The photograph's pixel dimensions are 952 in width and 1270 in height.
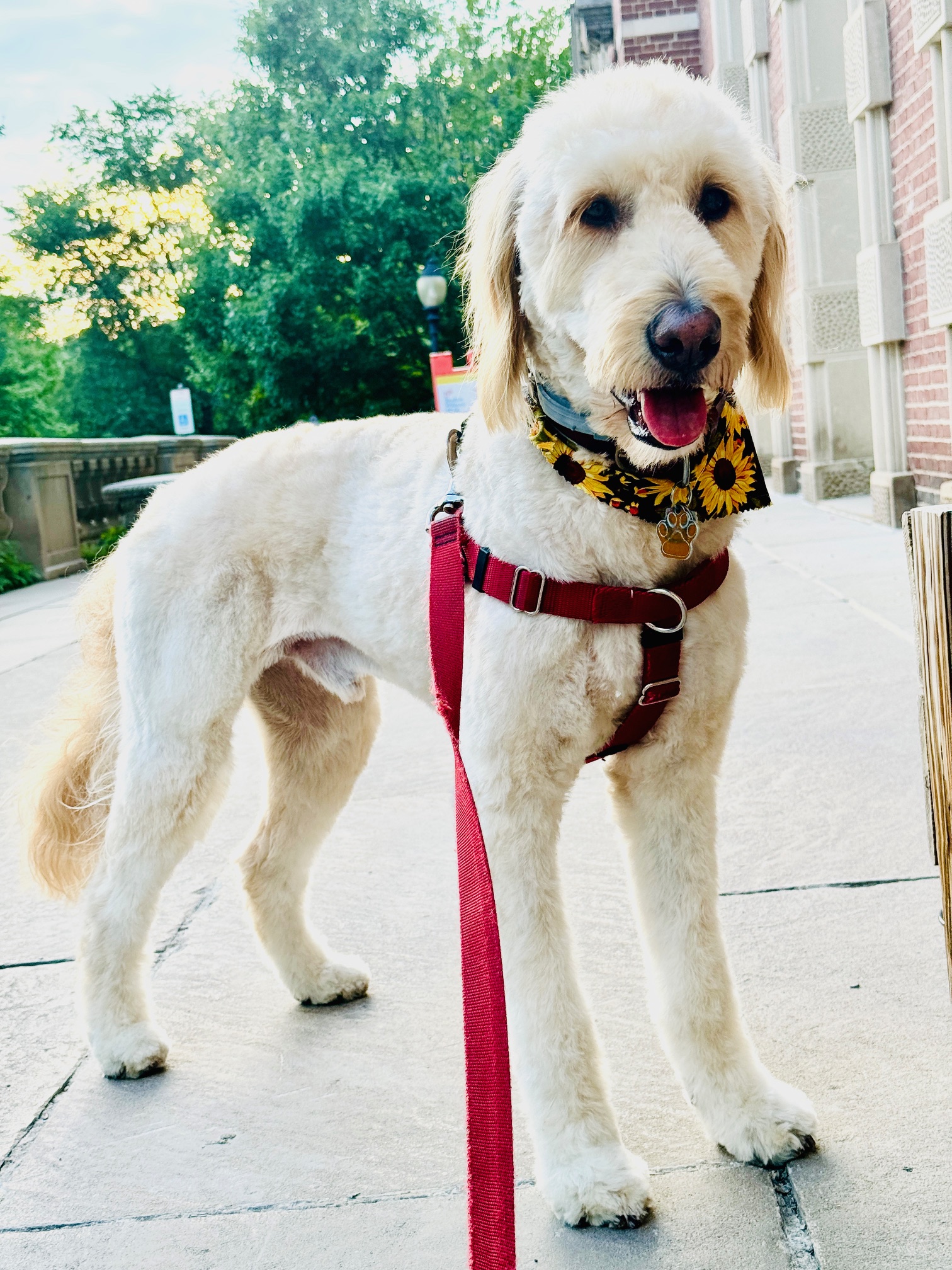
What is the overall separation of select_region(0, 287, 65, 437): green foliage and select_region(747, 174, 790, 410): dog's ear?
93.5 ft

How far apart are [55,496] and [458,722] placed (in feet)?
45.3

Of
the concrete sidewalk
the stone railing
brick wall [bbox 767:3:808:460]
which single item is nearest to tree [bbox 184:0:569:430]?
the stone railing

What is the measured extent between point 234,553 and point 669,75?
1298mm

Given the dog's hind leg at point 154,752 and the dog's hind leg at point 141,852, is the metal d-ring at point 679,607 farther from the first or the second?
the dog's hind leg at point 141,852

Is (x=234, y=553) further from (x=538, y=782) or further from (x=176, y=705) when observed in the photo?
(x=538, y=782)

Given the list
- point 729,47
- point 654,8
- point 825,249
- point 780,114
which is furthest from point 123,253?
point 825,249

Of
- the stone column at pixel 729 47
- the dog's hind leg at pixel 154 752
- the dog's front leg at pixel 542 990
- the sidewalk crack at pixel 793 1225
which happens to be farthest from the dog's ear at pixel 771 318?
the stone column at pixel 729 47

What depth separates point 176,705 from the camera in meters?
2.68

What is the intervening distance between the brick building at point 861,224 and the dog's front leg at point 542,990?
9.96 feet

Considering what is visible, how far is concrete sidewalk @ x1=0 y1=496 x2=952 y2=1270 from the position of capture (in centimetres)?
198

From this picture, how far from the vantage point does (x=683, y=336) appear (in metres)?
1.80

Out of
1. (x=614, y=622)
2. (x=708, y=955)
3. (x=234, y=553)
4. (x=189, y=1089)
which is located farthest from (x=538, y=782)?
(x=189, y=1089)

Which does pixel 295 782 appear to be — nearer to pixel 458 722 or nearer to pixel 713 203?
pixel 458 722

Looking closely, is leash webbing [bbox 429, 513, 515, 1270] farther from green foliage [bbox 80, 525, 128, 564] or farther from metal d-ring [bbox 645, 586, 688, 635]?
green foliage [bbox 80, 525, 128, 564]
